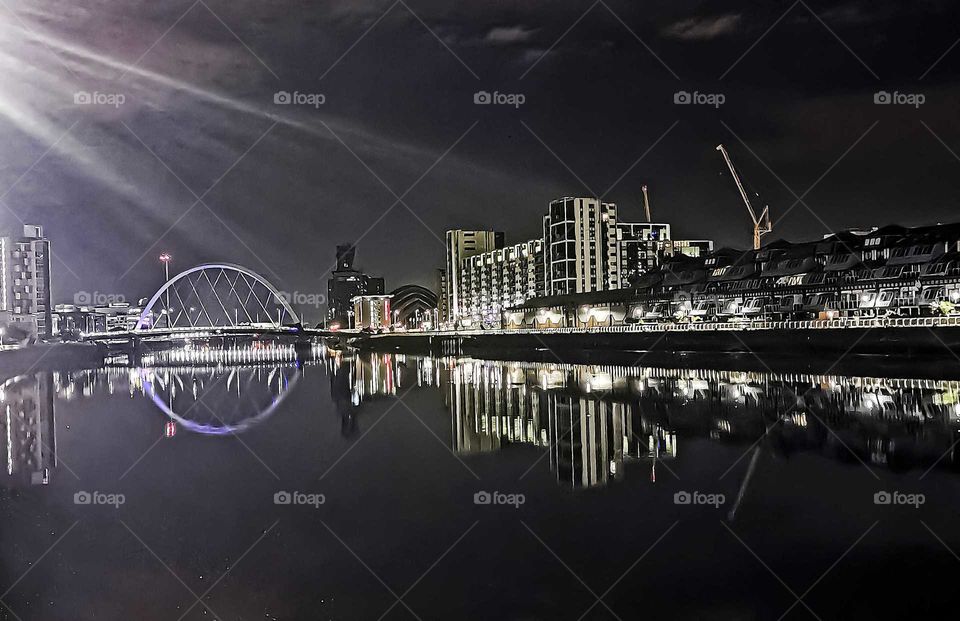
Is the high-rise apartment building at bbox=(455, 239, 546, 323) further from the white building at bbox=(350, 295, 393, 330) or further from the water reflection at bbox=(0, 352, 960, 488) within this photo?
the water reflection at bbox=(0, 352, 960, 488)

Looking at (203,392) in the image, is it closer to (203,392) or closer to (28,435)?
(203,392)

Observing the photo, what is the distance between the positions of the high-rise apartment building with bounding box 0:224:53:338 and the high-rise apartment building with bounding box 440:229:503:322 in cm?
5034

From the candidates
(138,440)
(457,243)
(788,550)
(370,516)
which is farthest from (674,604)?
(457,243)

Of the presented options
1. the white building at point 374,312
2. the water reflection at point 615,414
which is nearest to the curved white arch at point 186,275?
the white building at point 374,312

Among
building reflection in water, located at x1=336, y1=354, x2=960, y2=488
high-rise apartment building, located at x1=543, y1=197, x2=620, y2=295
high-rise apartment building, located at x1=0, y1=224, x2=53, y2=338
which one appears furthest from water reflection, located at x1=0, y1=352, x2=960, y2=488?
high-rise apartment building, located at x1=543, y1=197, x2=620, y2=295

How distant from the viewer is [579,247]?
2955 inches

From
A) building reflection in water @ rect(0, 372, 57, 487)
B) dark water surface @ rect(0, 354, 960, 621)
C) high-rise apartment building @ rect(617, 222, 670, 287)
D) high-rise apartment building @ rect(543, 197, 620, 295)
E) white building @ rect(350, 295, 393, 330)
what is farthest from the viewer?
white building @ rect(350, 295, 393, 330)

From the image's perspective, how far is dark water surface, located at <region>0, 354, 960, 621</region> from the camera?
208 inches

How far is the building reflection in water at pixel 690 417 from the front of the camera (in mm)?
10250

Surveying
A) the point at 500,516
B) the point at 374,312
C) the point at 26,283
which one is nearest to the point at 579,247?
the point at 374,312

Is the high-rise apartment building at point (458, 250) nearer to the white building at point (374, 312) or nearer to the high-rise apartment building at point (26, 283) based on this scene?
the white building at point (374, 312)

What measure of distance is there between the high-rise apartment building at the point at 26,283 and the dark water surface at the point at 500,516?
1584 inches

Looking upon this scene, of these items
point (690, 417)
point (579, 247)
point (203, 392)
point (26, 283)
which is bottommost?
point (203, 392)

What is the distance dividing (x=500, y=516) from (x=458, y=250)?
90403 mm
